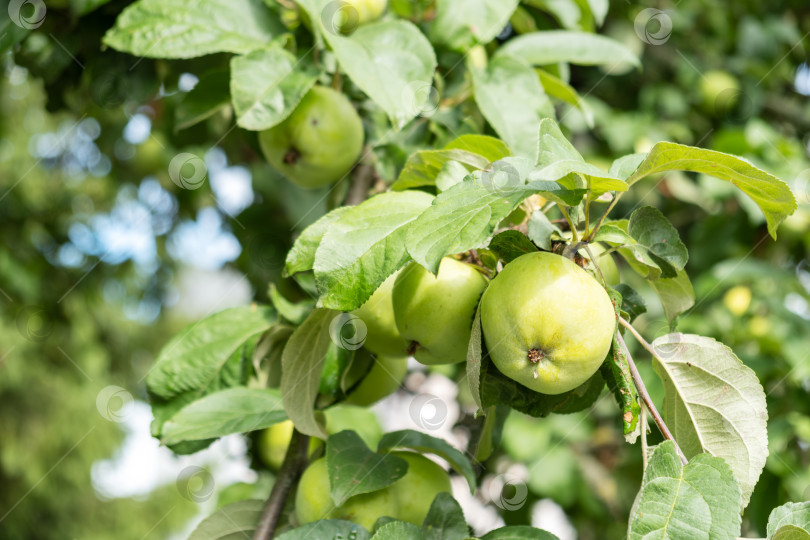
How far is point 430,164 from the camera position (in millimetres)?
641

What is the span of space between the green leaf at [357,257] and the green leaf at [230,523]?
0.35 meters

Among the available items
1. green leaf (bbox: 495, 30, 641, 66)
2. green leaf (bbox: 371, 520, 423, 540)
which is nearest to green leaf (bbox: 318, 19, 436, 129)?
green leaf (bbox: 495, 30, 641, 66)

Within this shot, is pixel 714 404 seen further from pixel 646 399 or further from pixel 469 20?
pixel 469 20

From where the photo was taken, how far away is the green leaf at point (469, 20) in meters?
0.85

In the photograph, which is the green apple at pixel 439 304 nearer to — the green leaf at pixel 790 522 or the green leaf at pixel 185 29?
the green leaf at pixel 790 522

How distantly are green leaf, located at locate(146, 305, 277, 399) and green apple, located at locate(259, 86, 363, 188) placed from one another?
19cm

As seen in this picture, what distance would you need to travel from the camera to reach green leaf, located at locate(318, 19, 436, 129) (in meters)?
0.73

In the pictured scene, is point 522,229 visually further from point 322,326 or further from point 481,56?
point 481,56

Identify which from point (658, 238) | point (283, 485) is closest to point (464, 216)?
point (658, 238)

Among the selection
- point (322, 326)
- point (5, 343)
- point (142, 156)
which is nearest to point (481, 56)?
point (322, 326)

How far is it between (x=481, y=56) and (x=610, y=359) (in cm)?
58

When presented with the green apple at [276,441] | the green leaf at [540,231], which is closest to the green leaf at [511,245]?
the green leaf at [540,231]

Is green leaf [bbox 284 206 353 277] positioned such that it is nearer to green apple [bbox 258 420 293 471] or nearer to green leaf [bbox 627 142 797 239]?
green leaf [bbox 627 142 797 239]

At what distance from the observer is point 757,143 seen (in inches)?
63.7
